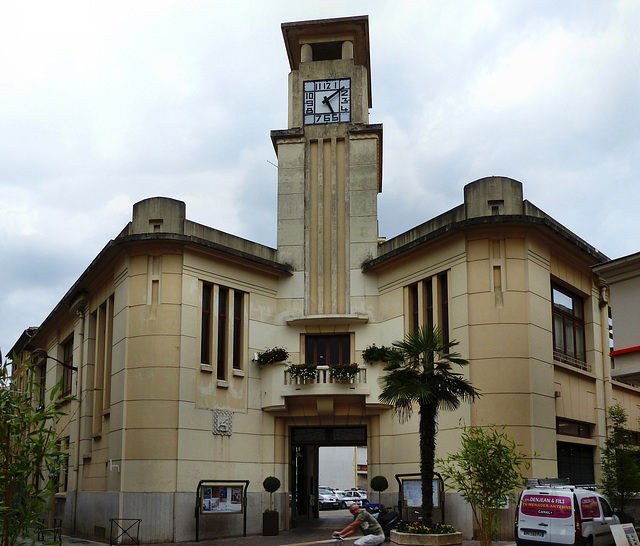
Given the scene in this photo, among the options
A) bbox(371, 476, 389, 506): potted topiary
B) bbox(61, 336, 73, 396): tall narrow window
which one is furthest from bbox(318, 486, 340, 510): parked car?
bbox(371, 476, 389, 506): potted topiary

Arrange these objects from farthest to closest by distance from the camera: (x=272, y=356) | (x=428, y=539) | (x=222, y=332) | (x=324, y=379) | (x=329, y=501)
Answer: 1. (x=329, y=501)
2. (x=272, y=356)
3. (x=222, y=332)
4. (x=324, y=379)
5. (x=428, y=539)

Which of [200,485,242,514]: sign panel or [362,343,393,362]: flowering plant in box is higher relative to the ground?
[362,343,393,362]: flowering plant in box

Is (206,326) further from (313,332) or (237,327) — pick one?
(313,332)

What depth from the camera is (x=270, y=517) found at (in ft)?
91.6

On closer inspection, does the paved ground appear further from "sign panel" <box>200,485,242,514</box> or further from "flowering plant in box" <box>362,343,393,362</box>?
"flowering plant in box" <box>362,343,393,362</box>

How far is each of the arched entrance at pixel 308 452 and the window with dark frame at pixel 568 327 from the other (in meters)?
8.41

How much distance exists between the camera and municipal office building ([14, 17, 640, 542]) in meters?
26.0

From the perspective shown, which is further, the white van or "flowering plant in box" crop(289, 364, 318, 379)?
"flowering plant in box" crop(289, 364, 318, 379)

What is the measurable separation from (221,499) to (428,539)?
9.86 meters

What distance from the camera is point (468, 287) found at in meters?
26.4

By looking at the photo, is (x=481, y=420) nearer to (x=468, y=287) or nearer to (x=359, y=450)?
(x=468, y=287)

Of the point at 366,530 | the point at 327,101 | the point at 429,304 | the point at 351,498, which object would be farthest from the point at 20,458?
the point at 351,498

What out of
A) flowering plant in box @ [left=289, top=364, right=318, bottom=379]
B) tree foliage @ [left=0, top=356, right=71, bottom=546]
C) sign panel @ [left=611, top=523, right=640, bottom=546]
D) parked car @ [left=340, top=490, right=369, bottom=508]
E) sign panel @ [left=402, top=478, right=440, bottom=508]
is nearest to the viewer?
tree foliage @ [left=0, top=356, right=71, bottom=546]

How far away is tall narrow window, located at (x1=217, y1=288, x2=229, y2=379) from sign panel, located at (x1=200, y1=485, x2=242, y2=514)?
4266 millimetres
